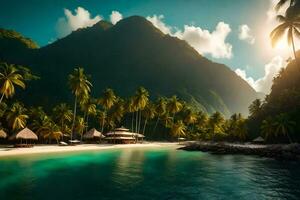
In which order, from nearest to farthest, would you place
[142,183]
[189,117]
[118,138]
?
[142,183]
[118,138]
[189,117]

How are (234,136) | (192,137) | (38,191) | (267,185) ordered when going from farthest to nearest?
1. (192,137)
2. (234,136)
3. (267,185)
4. (38,191)

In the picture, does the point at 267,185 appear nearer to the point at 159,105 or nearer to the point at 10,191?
the point at 10,191

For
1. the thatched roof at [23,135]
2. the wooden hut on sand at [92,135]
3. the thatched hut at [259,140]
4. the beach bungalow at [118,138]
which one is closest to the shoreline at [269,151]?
the thatched hut at [259,140]

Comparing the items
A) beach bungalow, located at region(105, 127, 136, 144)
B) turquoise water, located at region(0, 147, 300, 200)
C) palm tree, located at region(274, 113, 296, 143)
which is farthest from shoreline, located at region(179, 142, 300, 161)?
beach bungalow, located at region(105, 127, 136, 144)

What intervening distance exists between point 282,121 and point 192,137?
167ft

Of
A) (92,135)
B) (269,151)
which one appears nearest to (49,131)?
(92,135)

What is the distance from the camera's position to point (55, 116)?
70875 mm

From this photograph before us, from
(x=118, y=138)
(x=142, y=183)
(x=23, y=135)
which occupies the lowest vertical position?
(x=142, y=183)

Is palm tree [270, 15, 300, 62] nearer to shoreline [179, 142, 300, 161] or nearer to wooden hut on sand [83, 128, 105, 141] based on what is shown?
shoreline [179, 142, 300, 161]

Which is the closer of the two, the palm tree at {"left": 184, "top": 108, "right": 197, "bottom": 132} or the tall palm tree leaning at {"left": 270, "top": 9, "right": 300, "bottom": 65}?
the tall palm tree leaning at {"left": 270, "top": 9, "right": 300, "bottom": 65}

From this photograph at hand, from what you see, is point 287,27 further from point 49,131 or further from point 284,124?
point 49,131

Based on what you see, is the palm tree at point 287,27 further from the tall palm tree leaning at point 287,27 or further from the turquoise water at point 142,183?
the turquoise water at point 142,183

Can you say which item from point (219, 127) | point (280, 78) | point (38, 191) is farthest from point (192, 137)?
point (38, 191)

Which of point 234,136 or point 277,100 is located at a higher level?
point 277,100
